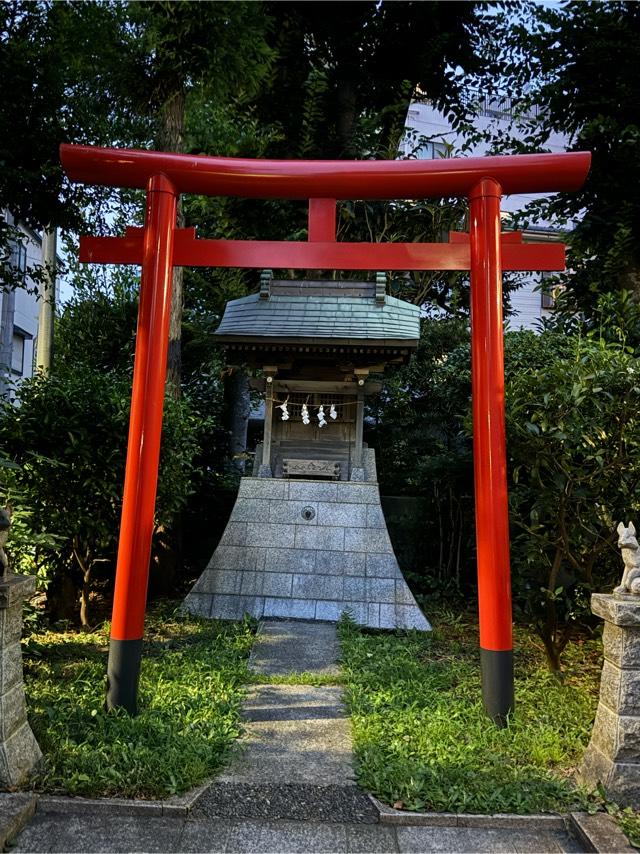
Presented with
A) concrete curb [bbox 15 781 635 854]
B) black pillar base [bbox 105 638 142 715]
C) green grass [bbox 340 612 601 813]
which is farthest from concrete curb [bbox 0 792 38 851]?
green grass [bbox 340 612 601 813]

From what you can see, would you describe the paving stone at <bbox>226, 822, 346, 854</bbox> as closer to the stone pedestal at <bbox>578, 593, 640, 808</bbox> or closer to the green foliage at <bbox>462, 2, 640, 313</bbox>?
the stone pedestal at <bbox>578, 593, 640, 808</bbox>

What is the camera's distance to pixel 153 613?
26.5 feet

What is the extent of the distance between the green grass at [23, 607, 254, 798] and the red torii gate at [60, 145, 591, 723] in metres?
0.34

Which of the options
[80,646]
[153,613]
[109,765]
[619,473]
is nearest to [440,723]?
[109,765]

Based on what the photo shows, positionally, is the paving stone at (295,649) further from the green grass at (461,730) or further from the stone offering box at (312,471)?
the stone offering box at (312,471)

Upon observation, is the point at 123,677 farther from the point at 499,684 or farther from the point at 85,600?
the point at 85,600

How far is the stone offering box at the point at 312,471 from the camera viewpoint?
794 centimetres

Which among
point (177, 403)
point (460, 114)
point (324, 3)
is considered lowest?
point (177, 403)

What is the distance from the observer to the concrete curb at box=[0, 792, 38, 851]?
282 centimetres

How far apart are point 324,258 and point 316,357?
4.99 m

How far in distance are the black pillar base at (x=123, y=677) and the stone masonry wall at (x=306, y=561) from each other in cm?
355

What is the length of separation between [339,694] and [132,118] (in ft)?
29.8

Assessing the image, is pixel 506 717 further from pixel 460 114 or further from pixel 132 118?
pixel 460 114

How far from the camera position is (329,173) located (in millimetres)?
4855
